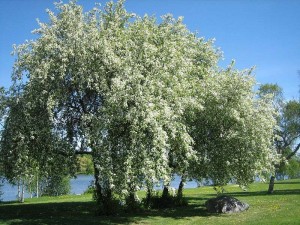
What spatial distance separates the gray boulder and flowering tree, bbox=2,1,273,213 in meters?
2.33

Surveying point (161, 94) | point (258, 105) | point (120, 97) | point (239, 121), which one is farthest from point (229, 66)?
point (120, 97)

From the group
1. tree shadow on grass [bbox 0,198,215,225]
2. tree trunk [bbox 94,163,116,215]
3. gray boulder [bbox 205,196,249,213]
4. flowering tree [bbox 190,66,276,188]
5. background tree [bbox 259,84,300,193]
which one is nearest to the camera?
tree shadow on grass [bbox 0,198,215,225]

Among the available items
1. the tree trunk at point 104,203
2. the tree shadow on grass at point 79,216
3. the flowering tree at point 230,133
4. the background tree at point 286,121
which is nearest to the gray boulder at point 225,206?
the tree shadow on grass at point 79,216

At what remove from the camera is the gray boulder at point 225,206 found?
100 feet

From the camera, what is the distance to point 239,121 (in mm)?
29750

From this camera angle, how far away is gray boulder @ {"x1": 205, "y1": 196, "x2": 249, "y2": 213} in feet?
100

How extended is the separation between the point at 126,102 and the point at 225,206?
13569 mm

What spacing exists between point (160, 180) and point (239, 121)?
9.05 meters

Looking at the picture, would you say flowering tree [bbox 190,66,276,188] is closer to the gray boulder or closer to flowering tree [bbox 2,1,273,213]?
flowering tree [bbox 2,1,273,213]

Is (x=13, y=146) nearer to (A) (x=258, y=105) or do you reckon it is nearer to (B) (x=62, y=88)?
(B) (x=62, y=88)

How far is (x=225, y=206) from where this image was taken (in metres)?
30.7

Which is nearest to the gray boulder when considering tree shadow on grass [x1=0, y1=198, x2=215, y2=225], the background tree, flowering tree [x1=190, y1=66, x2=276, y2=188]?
tree shadow on grass [x1=0, y1=198, x2=215, y2=225]

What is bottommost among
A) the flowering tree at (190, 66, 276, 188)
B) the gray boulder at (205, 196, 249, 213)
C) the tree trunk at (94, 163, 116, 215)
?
the gray boulder at (205, 196, 249, 213)

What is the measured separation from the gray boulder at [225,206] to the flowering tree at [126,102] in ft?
7.63
